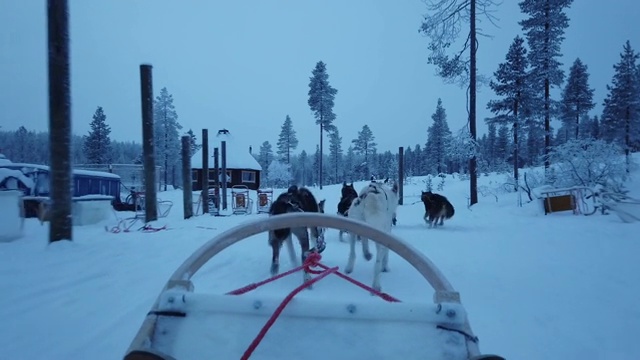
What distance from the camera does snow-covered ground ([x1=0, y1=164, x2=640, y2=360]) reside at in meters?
2.72

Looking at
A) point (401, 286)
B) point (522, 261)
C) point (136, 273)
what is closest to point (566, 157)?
point (522, 261)

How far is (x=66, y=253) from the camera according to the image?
5164 mm

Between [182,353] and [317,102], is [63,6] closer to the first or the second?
[182,353]

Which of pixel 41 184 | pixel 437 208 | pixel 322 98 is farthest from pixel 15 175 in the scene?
pixel 322 98

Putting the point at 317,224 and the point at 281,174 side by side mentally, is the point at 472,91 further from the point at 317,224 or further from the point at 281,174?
the point at 281,174

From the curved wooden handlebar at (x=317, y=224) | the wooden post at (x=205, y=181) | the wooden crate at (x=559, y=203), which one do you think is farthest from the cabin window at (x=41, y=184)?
the wooden crate at (x=559, y=203)

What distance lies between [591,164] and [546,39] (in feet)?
43.4

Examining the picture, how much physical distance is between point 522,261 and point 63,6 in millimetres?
8570

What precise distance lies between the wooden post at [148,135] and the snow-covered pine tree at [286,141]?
59.4 metres

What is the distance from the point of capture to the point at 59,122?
18.8ft

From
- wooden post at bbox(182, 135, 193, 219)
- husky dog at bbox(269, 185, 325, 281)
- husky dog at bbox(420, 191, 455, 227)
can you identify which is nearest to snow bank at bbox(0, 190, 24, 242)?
husky dog at bbox(269, 185, 325, 281)

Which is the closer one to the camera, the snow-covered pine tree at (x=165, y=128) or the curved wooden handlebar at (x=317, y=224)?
the curved wooden handlebar at (x=317, y=224)

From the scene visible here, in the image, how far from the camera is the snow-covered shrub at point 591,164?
41.9ft

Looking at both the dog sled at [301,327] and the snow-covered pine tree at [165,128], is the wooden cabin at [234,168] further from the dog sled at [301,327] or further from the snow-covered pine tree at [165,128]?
the dog sled at [301,327]
